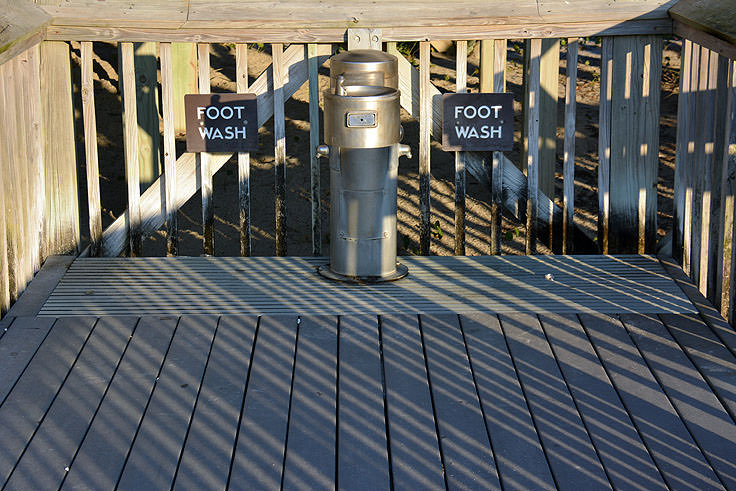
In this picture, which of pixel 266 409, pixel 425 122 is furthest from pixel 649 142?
pixel 266 409

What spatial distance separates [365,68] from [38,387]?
2.00 m

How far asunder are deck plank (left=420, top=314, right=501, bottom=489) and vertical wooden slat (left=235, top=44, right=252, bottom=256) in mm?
1246

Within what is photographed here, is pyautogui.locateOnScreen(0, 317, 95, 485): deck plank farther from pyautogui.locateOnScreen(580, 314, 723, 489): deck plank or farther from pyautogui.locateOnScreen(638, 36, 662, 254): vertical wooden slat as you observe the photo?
pyautogui.locateOnScreen(638, 36, 662, 254): vertical wooden slat

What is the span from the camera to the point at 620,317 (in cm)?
477

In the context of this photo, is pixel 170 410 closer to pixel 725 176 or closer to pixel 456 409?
pixel 456 409

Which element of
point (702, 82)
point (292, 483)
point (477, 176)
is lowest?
point (292, 483)

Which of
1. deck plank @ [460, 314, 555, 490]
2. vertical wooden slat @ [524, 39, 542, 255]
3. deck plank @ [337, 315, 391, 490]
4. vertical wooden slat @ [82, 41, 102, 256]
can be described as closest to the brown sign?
vertical wooden slat @ [82, 41, 102, 256]

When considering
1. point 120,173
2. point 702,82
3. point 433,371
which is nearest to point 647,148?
point 702,82

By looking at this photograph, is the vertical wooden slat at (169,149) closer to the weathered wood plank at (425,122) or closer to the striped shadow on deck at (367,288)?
the striped shadow on deck at (367,288)

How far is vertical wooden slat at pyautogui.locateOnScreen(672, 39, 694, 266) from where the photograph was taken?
17.3ft

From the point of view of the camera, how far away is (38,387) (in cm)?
416

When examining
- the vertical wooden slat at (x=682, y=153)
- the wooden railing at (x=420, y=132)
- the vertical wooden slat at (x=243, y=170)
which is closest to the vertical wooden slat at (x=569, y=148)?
the wooden railing at (x=420, y=132)

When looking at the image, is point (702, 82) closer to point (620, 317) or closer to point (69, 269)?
point (620, 317)

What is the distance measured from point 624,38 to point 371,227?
157cm
